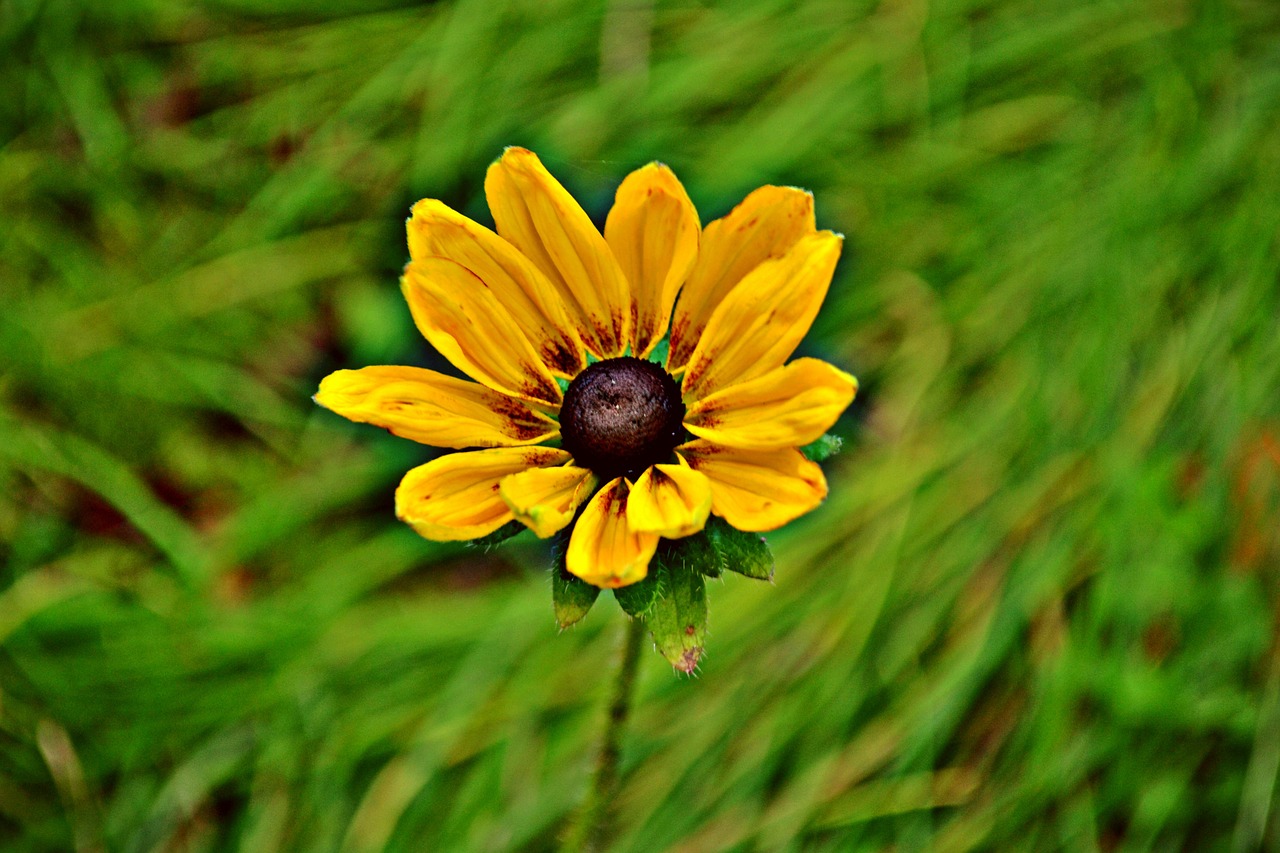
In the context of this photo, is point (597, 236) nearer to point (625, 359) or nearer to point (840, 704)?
point (625, 359)

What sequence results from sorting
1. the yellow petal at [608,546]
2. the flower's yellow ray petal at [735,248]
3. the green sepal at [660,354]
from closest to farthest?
the yellow petal at [608,546], the flower's yellow ray petal at [735,248], the green sepal at [660,354]

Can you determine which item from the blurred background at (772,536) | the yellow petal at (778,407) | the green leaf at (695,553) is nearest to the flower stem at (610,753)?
the green leaf at (695,553)

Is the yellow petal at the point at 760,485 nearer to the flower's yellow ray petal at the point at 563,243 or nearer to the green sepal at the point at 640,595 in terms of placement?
the green sepal at the point at 640,595

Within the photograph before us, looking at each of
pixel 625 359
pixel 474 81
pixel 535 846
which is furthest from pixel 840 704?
pixel 474 81

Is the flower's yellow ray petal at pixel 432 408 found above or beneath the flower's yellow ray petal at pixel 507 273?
beneath

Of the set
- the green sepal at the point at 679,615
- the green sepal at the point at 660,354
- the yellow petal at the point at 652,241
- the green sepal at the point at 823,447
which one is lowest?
the green sepal at the point at 679,615

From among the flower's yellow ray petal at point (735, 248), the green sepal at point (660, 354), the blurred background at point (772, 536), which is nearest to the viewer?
the flower's yellow ray petal at point (735, 248)

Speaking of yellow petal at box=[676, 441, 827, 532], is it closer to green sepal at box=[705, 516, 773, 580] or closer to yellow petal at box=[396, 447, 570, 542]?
green sepal at box=[705, 516, 773, 580]

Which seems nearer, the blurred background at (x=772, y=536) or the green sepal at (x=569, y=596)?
the green sepal at (x=569, y=596)
